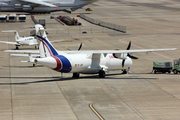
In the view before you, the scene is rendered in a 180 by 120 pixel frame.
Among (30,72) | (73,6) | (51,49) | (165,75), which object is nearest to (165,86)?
(165,75)

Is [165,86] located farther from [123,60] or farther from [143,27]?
[143,27]

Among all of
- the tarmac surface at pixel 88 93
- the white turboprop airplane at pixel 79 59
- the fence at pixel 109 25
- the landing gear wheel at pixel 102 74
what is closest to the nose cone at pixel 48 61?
the white turboprop airplane at pixel 79 59

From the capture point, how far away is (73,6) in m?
129

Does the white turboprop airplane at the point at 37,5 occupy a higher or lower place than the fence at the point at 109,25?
higher

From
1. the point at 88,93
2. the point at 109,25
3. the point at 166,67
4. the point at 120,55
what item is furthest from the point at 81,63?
the point at 109,25

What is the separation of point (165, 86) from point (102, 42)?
121 feet

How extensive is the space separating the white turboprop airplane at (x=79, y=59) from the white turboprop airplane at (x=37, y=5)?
288 ft

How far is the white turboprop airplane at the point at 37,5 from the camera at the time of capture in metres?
125

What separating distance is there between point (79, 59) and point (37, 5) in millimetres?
92051

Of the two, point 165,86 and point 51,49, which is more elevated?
point 51,49

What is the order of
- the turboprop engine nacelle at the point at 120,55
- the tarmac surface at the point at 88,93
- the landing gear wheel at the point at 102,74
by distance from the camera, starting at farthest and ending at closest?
the turboprop engine nacelle at the point at 120,55 < the landing gear wheel at the point at 102,74 < the tarmac surface at the point at 88,93

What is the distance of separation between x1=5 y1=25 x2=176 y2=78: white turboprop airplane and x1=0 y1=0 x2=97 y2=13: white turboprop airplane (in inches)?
3458

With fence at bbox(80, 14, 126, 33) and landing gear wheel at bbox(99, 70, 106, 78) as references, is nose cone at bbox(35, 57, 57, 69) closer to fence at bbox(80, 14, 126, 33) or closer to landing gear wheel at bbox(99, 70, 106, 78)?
landing gear wheel at bbox(99, 70, 106, 78)

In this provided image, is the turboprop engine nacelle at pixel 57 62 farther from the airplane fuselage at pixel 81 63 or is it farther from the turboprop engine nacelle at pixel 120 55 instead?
the turboprop engine nacelle at pixel 120 55
